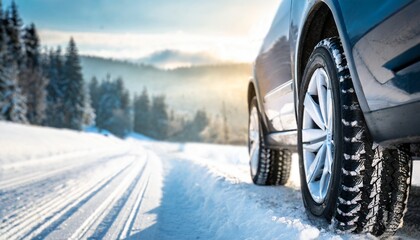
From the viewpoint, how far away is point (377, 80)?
1653 millimetres

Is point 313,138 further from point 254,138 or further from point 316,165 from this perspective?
point 254,138

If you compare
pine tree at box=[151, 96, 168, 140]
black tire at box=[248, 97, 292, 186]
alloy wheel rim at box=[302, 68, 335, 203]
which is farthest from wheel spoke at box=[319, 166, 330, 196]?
pine tree at box=[151, 96, 168, 140]

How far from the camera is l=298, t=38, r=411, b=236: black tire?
1869 mm

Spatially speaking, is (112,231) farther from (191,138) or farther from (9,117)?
(191,138)

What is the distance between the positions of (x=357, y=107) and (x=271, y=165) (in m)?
2.65

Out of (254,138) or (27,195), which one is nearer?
(27,195)

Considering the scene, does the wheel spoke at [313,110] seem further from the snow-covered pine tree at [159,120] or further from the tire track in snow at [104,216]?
the snow-covered pine tree at [159,120]

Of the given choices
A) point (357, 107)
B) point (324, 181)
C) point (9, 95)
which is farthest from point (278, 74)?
point (9, 95)

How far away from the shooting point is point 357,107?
1905mm

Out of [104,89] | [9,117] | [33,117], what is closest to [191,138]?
[104,89]

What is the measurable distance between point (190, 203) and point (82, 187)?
77.2 inches

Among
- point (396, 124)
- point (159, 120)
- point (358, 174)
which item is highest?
point (159, 120)

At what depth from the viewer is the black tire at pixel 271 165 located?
446 centimetres

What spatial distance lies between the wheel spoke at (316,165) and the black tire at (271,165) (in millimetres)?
1930
